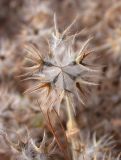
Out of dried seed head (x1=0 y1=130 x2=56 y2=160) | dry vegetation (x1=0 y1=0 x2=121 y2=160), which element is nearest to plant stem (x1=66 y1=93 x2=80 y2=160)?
dry vegetation (x1=0 y1=0 x2=121 y2=160)

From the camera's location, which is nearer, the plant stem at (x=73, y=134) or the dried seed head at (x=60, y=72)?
the dried seed head at (x=60, y=72)

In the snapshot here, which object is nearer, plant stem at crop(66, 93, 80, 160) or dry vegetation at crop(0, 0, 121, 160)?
dry vegetation at crop(0, 0, 121, 160)

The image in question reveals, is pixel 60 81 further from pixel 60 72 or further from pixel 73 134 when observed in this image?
pixel 73 134

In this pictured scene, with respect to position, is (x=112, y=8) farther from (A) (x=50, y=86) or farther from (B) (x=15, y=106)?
(A) (x=50, y=86)

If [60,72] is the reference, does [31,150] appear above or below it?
below

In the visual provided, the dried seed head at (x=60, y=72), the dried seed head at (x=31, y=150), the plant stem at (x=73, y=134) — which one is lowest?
the dried seed head at (x=31, y=150)

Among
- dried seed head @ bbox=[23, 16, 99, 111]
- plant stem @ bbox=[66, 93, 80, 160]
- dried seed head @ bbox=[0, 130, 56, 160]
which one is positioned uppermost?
dried seed head @ bbox=[23, 16, 99, 111]

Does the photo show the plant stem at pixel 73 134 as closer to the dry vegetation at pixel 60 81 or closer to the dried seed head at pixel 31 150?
the dry vegetation at pixel 60 81

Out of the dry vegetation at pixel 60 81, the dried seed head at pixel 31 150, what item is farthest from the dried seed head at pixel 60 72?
the dried seed head at pixel 31 150

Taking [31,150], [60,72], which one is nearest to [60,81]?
[60,72]

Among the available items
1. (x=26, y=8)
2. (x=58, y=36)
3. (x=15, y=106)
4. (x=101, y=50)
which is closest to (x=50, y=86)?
(x=58, y=36)

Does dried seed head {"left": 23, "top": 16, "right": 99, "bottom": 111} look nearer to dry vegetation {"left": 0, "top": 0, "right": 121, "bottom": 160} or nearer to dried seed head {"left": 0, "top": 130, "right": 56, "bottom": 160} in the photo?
dry vegetation {"left": 0, "top": 0, "right": 121, "bottom": 160}
